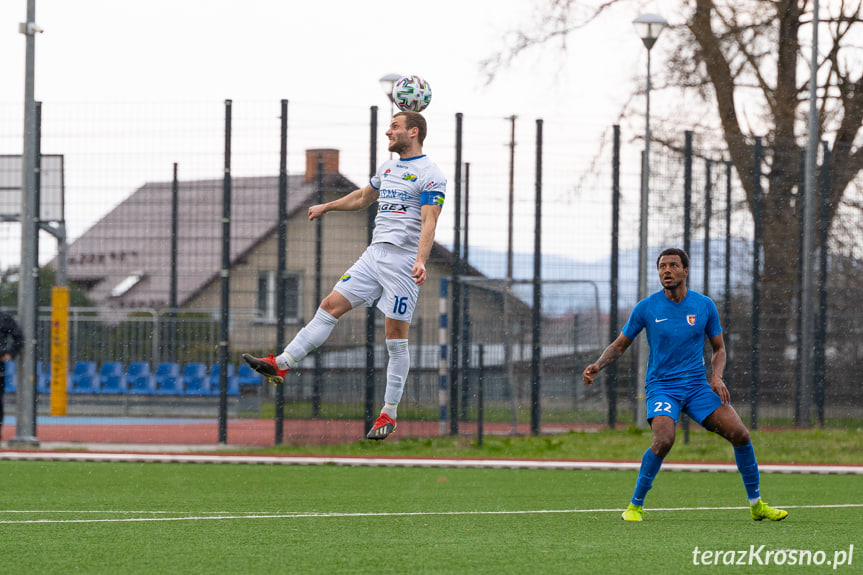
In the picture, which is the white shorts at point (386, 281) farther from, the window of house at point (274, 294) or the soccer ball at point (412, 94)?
the window of house at point (274, 294)

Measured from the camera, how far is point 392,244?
7.88 m

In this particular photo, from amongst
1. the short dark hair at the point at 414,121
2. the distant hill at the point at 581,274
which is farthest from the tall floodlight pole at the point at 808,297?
the short dark hair at the point at 414,121

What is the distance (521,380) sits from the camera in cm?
1634

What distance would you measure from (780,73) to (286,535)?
670 inches

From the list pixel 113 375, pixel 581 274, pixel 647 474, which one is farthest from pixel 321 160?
pixel 647 474

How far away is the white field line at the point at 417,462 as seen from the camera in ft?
45.3

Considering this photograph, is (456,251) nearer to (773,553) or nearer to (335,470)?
(335,470)

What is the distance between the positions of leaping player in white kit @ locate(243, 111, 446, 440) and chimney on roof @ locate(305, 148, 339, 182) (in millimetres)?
7602

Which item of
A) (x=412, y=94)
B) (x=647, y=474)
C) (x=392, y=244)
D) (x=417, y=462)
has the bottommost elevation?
(x=417, y=462)

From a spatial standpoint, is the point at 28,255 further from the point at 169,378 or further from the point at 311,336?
the point at 311,336

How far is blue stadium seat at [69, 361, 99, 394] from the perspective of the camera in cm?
1700

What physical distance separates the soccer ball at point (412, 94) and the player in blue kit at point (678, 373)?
6.59 ft

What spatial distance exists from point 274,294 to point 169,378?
75.5 inches

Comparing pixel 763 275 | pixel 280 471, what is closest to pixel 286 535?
pixel 280 471
